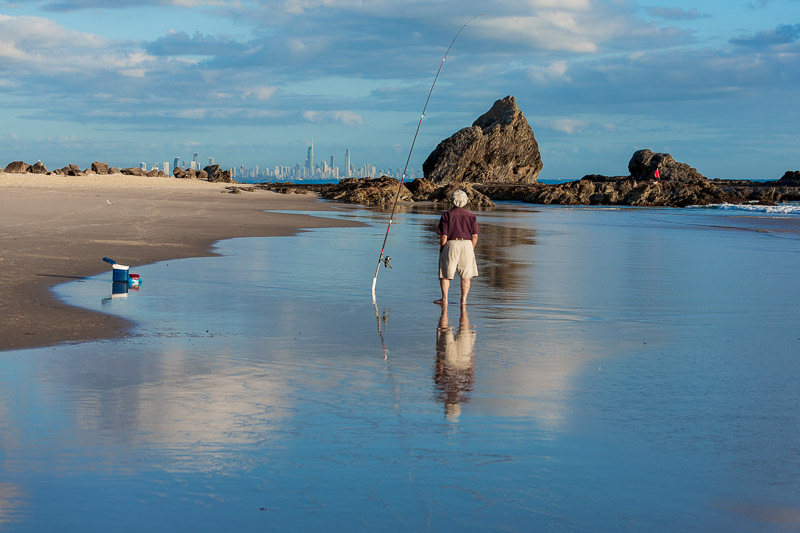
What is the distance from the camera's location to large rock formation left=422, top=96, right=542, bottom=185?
341 ft

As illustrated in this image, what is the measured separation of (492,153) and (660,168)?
22664 mm

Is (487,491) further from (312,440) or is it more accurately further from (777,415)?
(777,415)

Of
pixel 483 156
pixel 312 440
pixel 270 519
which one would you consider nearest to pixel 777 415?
pixel 312 440

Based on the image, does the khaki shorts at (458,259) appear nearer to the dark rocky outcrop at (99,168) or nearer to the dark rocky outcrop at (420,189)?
the dark rocky outcrop at (420,189)

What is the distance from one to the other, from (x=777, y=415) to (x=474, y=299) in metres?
6.03

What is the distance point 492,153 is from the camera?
108 meters

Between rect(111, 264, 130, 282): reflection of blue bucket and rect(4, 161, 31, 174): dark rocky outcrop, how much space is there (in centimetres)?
6099

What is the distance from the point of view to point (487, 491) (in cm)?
419

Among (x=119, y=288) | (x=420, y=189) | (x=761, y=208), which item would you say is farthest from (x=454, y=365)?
(x=761, y=208)

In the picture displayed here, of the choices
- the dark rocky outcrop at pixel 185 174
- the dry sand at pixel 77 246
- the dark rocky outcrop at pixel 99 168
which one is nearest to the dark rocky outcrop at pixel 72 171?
the dark rocky outcrop at pixel 99 168

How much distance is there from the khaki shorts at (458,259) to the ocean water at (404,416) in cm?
47

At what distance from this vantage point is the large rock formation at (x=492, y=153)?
341 ft

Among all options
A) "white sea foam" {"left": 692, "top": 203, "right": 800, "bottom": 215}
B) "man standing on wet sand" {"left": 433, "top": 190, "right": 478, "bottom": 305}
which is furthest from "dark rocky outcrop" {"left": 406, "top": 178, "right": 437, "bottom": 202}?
"man standing on wet sand" {"left": 433, "top": 190, "right": 478, "bottom": 305}

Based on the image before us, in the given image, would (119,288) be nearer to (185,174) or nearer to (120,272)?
(120,272)
